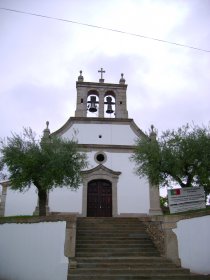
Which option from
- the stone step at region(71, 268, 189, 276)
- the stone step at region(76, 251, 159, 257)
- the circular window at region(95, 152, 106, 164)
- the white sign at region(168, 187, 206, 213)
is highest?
the circular window at region(95, 152, 106, 164)

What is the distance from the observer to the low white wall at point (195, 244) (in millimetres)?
8625

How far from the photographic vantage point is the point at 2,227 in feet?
33.5

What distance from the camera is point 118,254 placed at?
9.74 meters

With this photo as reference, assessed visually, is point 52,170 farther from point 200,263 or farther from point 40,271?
point 200,263

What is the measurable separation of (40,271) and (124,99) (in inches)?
493

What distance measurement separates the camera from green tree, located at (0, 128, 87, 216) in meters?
11.7

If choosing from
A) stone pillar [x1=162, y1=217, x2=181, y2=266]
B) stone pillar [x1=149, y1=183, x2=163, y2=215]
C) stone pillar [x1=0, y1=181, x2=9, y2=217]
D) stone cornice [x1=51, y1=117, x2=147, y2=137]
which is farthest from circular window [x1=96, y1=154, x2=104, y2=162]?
stone pillar [x1=162, y1=217, x2=181, y2=266]

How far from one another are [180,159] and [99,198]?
6935 mm

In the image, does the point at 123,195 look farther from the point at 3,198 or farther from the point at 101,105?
the point at 3,198

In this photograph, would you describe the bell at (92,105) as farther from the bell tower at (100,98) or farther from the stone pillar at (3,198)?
the stone pillar at (3,198)

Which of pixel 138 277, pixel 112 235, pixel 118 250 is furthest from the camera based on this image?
pixel 112 235

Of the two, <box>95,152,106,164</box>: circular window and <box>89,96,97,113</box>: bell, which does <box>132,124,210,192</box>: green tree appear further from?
<box>89,96,97,113</box>: bell

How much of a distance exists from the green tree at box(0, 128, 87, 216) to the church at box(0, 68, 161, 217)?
4230 mm

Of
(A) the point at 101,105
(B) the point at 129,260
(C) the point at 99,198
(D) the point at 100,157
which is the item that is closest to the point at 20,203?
(C) the point at 99,198
